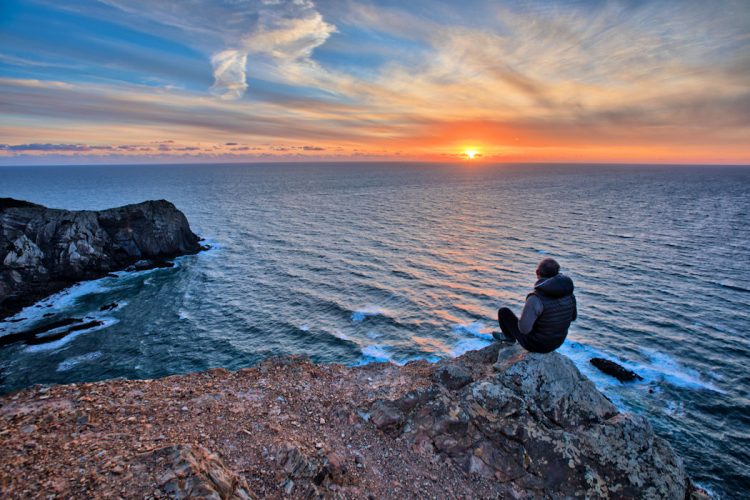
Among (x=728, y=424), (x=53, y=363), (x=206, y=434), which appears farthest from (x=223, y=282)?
(x=728, y=424)

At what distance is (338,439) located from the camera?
425 inches

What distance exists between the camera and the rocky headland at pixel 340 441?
25.3 feet

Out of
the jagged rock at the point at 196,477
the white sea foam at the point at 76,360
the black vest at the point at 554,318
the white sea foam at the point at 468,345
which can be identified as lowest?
the white sea foam at the point at 76,360

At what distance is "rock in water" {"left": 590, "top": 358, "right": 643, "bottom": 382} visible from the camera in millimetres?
24116

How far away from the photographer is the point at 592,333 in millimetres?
30203

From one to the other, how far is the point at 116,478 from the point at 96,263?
5158 centimetres

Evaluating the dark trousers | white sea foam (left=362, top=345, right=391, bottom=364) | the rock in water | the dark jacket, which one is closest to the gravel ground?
the dark trousers

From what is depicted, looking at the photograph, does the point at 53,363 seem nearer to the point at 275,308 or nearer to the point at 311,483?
the point at 275,308

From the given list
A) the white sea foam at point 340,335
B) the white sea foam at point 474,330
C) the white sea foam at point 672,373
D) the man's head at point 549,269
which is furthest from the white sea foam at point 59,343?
the white sea foam at point 672,373

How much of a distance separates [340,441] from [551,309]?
7610mm

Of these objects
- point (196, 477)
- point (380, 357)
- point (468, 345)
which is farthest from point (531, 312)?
point (468, 345)

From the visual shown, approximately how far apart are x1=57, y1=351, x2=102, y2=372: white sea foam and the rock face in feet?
50.6

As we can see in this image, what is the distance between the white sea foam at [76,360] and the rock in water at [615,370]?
129 feet

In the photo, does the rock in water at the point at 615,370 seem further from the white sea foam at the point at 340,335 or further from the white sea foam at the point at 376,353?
the white sea foam at the point at 340,335
